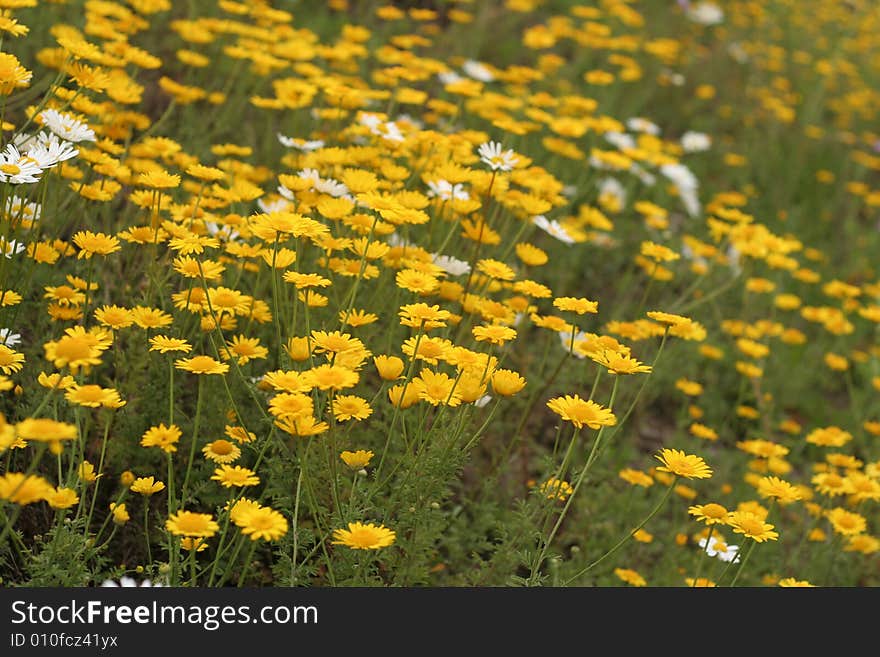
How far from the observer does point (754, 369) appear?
3.59 m

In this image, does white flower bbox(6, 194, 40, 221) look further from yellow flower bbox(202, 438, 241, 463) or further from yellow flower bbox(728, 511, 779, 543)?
yellow flower bbox(728, 511, 779, 543)

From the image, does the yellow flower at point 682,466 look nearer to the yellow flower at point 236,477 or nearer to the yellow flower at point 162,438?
the yellow flower at point 236,477

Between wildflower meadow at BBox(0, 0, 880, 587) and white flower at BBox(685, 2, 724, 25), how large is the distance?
201 cm

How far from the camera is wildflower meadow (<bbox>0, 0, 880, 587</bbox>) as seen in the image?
206 cm

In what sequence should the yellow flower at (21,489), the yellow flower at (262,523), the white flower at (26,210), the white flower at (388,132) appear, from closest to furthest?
1. the yellow flower at (21,489)
2. the yellow flower at (262,523)
3. the white flower at (26,210)
4. the white flower at (388,132)

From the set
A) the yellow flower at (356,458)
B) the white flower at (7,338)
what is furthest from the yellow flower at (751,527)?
the white flower at (7,338)

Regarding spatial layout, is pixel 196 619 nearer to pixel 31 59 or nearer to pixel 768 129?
pixel 31 59

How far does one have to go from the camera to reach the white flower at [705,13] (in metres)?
7.26

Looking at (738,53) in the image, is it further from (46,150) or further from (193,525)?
(193,525)

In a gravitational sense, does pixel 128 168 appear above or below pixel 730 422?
above

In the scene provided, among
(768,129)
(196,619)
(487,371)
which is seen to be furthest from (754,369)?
(768,129)

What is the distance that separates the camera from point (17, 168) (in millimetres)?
2158

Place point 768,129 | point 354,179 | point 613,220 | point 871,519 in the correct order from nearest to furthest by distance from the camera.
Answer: point 354,179
point 871,519
point 613,220
point 768,129

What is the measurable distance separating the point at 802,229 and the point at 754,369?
103 inches
